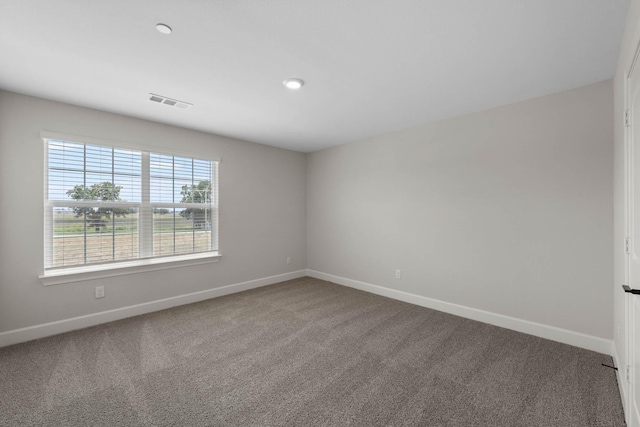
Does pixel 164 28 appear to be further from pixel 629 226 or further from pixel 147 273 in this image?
pixel 629 226

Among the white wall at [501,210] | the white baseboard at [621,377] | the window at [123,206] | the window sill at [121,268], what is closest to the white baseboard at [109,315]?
the window sill at [121,268]

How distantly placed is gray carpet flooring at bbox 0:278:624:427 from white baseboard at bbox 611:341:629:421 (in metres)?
0.04

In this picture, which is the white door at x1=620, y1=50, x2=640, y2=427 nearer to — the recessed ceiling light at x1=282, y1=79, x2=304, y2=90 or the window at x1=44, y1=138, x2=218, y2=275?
the recessed ceiling light at x1=282, y1=79, x2=304, y2=90

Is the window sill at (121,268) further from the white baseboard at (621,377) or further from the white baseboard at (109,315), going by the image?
the white baseboard at (621,377)

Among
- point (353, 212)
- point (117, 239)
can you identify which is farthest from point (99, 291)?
point (353, 212)

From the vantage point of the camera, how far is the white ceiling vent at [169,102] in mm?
2790

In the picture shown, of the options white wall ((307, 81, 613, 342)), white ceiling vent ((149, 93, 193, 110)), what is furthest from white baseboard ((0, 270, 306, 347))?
white ceiling vent ((149, 93, 193, 110))

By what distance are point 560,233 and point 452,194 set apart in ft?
3.60

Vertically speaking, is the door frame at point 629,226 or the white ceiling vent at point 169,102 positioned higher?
the white ceiling vent at point 169,102

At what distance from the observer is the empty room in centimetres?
172

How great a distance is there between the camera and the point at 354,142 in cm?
455

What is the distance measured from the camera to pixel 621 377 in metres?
1.93

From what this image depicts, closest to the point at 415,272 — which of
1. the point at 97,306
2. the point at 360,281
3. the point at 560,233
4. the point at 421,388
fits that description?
the point at 360,281

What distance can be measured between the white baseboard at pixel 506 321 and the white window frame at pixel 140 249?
2582mm
